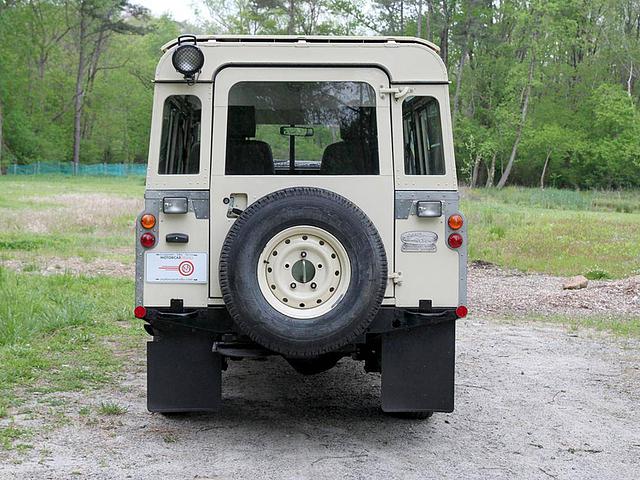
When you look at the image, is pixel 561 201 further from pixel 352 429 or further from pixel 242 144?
pixel 242 144

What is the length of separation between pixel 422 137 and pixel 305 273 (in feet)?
4.21

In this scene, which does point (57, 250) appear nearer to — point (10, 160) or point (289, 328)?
point (289, 328)

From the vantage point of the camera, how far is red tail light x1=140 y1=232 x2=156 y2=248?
575cm

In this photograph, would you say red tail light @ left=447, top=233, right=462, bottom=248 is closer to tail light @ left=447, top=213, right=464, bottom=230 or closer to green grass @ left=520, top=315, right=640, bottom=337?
tail light @ left=447, top=213, right=464, bottom=230

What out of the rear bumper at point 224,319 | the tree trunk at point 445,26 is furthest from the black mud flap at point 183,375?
the tree trunk at point 445,26

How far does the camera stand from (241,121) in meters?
5.99

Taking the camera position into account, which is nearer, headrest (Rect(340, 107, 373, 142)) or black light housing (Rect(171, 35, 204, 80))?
black light housing (Rect(171, 35, 204, 80))

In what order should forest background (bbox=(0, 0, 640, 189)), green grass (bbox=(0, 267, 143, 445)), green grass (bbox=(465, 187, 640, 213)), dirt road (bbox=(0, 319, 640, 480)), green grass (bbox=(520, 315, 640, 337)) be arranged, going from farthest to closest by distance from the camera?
1. forest background (bbox=(0, 0, 640, 189))
2. green grass (bbox=(465, 187, 640, 213))
3. green grass (bbox=(520, 315, 640, 337))
4. green grass (bbox=(0, 267, 143, 445))
5. dirt road (bbox=(0, 319, 640, 480))

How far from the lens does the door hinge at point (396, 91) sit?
5863 mm

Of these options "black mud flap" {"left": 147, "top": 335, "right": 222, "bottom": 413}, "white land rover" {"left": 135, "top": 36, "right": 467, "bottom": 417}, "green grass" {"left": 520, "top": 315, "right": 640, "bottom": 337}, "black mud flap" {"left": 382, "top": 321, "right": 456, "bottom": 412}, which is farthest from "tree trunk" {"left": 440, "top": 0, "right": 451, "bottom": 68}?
"black mud flap" {"left": 147, "top": 335, "right": 222, "bottom": 413}

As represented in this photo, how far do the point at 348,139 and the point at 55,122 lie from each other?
252 ft

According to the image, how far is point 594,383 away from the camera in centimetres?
783

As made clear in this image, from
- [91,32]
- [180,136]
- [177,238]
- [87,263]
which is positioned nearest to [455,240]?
[177,238]

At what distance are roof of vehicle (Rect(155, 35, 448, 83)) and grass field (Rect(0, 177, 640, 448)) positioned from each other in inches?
103
